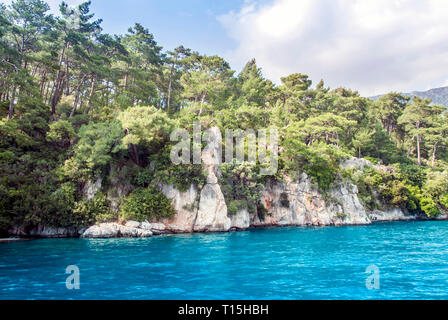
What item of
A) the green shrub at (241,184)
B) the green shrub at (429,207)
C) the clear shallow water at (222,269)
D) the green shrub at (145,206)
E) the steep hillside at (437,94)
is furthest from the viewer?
the steep hillside at (437,94)

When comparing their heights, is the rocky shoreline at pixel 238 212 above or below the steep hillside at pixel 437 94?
below

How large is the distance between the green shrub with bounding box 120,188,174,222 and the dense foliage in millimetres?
92

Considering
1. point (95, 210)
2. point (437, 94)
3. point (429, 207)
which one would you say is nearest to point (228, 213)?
point (95, 210)

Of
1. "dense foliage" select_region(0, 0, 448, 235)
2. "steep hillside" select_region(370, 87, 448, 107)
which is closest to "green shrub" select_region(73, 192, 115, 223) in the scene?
"dense foliage" select_region(0, 0, 448, 235)

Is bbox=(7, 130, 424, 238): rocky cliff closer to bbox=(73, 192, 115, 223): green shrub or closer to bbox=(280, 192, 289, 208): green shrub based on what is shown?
bbox=(280, 192, 289, 208): green shrub

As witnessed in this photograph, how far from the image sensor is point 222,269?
31.6ft

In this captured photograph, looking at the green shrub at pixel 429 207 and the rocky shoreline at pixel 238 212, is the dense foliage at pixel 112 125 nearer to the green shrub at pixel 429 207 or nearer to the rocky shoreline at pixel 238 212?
the green shrub at pixel 429 207

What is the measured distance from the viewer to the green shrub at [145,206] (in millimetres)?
18359

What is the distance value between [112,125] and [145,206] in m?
6.59

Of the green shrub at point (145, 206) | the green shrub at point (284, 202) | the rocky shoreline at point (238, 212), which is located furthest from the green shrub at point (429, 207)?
the green shrub at point (145, 206)

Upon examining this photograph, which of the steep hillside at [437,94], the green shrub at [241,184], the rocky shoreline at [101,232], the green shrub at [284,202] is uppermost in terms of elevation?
the steep hillside at [437,94]

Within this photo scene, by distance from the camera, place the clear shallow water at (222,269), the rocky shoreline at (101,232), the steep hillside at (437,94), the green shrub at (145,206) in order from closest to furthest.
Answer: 1. the clear shallow water at (222,269)
2. the rocky shoreline at (101,232)
3. the green shrub at (145,206)
4. the steep hillside at (437,94)

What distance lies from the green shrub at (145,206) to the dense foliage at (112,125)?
9 centimetres

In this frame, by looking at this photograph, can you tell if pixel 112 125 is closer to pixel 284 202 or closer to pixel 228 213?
pixel 228 213
